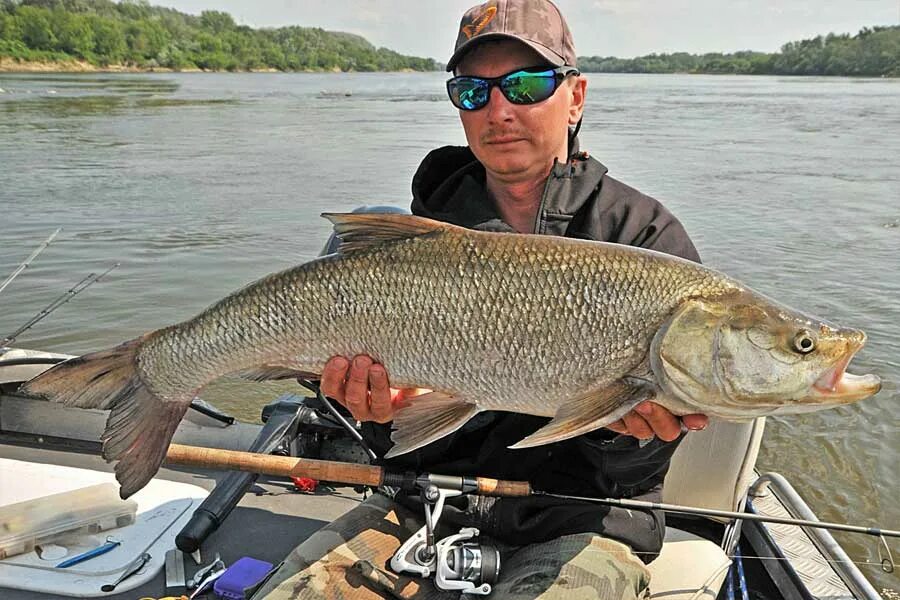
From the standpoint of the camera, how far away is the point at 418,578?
8.51 ft

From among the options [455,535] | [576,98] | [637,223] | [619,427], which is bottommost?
[455,535]

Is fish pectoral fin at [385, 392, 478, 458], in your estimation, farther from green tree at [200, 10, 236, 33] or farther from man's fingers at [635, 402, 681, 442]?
green tree at [200, 10, 236, 33]

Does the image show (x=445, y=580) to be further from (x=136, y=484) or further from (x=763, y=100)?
(x=763, y=100)

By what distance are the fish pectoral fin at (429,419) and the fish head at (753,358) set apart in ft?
1.89

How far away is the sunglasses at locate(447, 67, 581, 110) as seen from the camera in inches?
105

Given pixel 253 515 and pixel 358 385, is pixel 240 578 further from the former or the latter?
pixel 358 385

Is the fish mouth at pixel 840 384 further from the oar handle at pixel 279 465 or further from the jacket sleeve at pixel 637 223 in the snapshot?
the oar handle at pixel 279 465

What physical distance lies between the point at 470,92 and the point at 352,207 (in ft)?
39.2

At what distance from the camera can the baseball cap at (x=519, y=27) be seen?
262 cm

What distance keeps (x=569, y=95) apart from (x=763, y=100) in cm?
4417

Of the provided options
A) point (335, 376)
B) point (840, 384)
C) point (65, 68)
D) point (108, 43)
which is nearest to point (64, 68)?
point (65, 68)

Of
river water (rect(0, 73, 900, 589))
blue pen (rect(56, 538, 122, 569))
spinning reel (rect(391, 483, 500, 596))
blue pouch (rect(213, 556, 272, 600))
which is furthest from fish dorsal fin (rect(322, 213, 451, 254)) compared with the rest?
river water (rect(0, 73, 900, 589))

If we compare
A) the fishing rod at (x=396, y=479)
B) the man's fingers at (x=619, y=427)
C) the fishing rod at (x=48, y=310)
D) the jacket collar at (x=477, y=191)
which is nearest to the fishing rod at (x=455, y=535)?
the fishing rod at (x=396, y=479)

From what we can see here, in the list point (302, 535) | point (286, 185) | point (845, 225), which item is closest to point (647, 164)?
point (845, 225)
